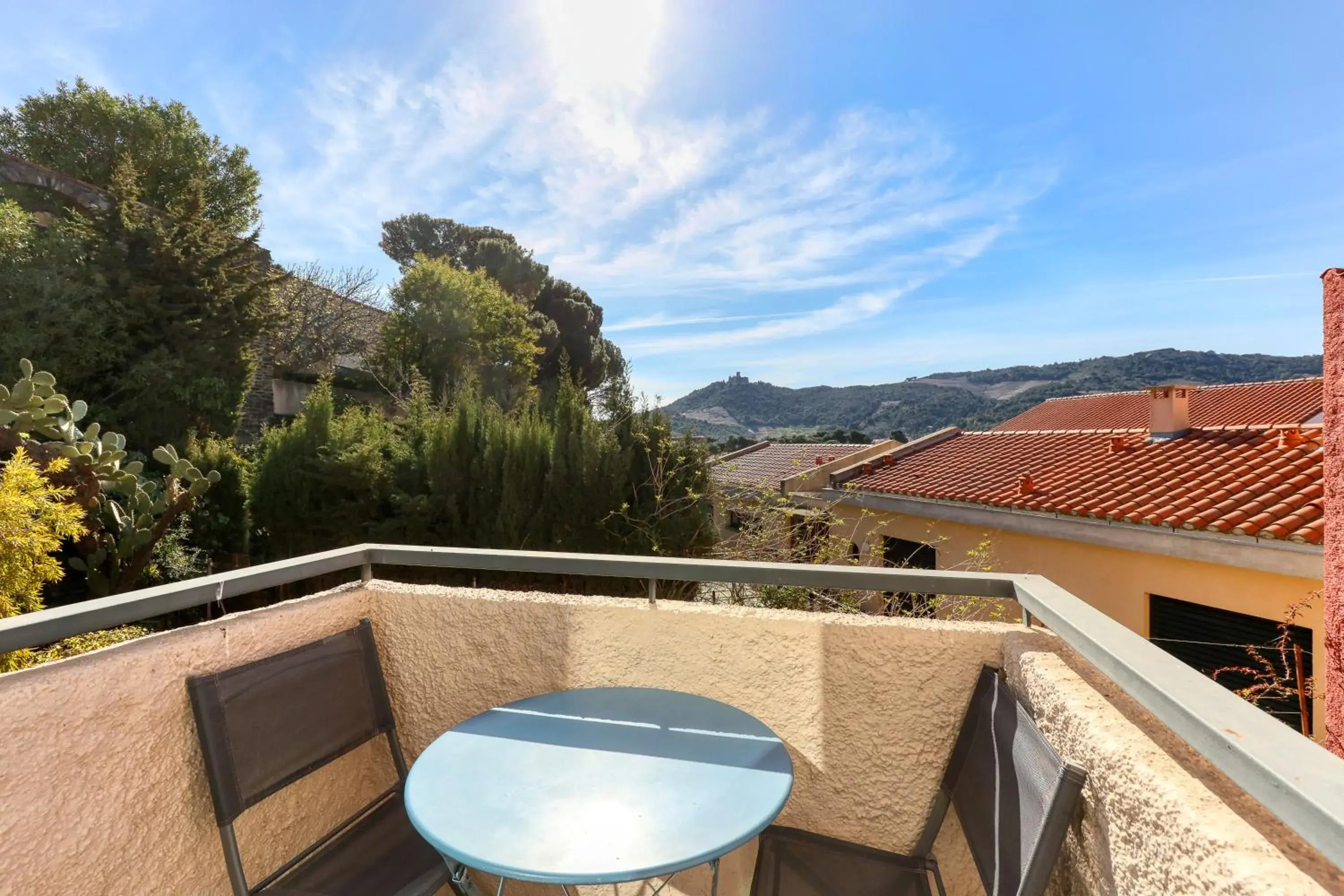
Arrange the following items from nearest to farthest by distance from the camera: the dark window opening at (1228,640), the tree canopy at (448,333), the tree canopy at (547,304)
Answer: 1. the dark window opening at (1228,640)
2. the tree canopy at (448,333)
3. the tree canopy at (547,304)

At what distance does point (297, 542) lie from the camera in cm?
642

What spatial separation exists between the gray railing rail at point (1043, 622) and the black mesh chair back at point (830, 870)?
68cm

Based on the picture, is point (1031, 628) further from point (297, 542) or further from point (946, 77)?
point (946, 77)

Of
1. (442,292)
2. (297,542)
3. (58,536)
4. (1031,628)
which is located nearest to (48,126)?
(442,292)

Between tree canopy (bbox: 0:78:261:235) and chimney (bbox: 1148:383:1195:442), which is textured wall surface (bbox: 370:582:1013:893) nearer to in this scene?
chimney (bbox: 1148:383:1195:442)

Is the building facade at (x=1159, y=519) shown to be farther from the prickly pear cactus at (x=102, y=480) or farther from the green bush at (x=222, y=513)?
the green bush at (x=222, y=513)

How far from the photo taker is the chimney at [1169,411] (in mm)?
9383

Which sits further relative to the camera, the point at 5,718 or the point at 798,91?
the point at 798,91

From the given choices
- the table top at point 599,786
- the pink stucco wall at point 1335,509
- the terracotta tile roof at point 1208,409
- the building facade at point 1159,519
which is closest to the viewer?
the table top at point 599,786

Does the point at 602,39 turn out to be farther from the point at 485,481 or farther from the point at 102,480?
the point at 102,480

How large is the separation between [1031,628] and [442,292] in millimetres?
19016

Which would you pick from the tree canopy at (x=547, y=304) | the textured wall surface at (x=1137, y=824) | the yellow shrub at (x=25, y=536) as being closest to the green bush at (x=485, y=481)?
the yellow shrub at (x=25, y=536)

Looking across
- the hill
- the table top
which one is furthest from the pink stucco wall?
the hill

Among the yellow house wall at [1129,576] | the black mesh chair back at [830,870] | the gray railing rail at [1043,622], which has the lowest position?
the yellow house wall at [1129,576]
